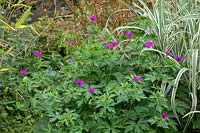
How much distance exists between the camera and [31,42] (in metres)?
3.89

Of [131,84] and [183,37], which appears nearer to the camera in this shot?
[131,84]

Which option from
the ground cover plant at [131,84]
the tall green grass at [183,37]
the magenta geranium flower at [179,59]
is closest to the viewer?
the ground cover plant at [131,84]

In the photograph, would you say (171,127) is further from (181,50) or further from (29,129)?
(29,129)

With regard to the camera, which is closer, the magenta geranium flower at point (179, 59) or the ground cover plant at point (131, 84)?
the ground cover plant at point (131, 84)

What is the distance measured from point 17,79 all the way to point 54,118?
3.67ft

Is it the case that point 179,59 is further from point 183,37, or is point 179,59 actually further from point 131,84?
point 131,84

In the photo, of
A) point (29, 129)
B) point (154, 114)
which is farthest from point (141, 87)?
point (29, 129)

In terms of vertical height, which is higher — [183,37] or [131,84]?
[183,37]

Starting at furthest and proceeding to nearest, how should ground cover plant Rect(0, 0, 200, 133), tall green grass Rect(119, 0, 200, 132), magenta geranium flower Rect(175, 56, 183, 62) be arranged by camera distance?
magenta geranium flower Rect(175, 56, 183, 62) → tall green grass Rect(119, 0, 200, 132) → ground cover plant Rect(0, 0, 200, 133)

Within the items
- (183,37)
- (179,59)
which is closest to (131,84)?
(179,59)

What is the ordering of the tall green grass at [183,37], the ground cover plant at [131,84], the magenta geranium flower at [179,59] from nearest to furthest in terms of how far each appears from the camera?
the ground cover plant at [131,84] < the tall green grass at [183,37] < the magenta geranium flower at [179,59]

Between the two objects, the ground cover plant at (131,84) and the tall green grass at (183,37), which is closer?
the ground cover plant at (131,84)

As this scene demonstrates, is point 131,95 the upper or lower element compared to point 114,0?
lower

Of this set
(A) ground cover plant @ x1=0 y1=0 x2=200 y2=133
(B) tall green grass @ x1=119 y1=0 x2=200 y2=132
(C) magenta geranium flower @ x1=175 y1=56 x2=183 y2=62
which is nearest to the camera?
(A) ground cover plant @ x1=0 y1=0 x2=200 y2=133
